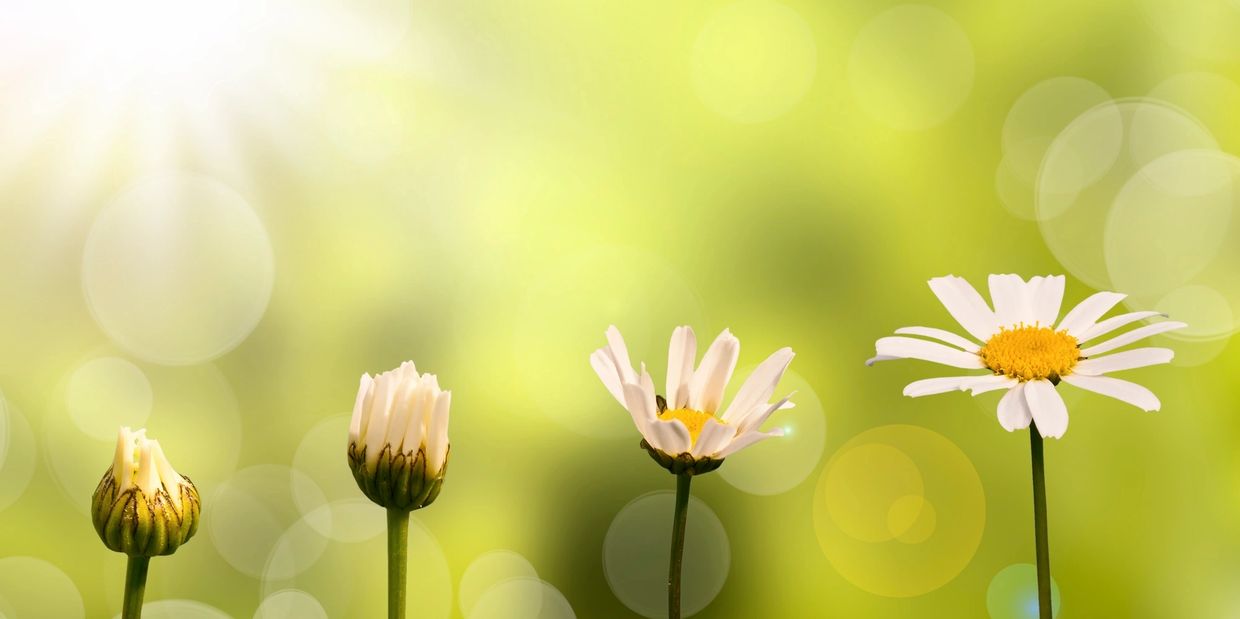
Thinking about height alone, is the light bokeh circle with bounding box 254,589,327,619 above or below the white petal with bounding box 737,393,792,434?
below

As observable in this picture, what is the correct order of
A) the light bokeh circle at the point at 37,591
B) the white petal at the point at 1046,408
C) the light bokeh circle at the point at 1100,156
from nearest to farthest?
the white petal at the point at 1046,408, the light bokeh circle at the point at 37,591, the light bokeh circle at the point at 1100,156

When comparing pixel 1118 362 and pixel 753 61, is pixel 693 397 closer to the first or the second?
pixel 1118 362

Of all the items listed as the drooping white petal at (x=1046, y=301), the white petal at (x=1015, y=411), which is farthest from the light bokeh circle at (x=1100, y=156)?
the white petal at (x=1015, y=411)

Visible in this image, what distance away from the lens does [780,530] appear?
75 cm

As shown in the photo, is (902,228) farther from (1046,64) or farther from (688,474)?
(688,474)

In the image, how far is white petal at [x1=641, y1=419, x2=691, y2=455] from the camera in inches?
15.2

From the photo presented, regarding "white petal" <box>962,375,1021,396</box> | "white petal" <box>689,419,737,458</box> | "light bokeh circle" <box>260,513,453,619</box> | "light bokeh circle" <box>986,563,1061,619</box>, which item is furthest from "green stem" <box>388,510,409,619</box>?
"light bokeh circle" <box>986,563,1061,619</box>

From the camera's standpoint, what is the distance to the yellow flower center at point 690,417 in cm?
44

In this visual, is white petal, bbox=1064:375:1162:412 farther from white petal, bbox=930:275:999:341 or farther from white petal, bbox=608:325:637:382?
white petal, bbox=608:325:637:382

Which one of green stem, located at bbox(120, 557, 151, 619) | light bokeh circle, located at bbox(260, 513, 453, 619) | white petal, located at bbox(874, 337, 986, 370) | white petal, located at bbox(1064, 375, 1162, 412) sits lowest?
light bokeh circle, located at bbox(260, 513, 453, 619)

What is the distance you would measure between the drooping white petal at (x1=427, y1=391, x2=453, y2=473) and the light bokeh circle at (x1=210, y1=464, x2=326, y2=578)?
36 centimetres

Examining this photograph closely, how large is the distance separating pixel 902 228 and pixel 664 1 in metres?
0.26

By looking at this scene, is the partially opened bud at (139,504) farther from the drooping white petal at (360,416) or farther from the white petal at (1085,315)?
the white petal at (1085,315)

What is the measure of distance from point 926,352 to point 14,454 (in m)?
0.59
